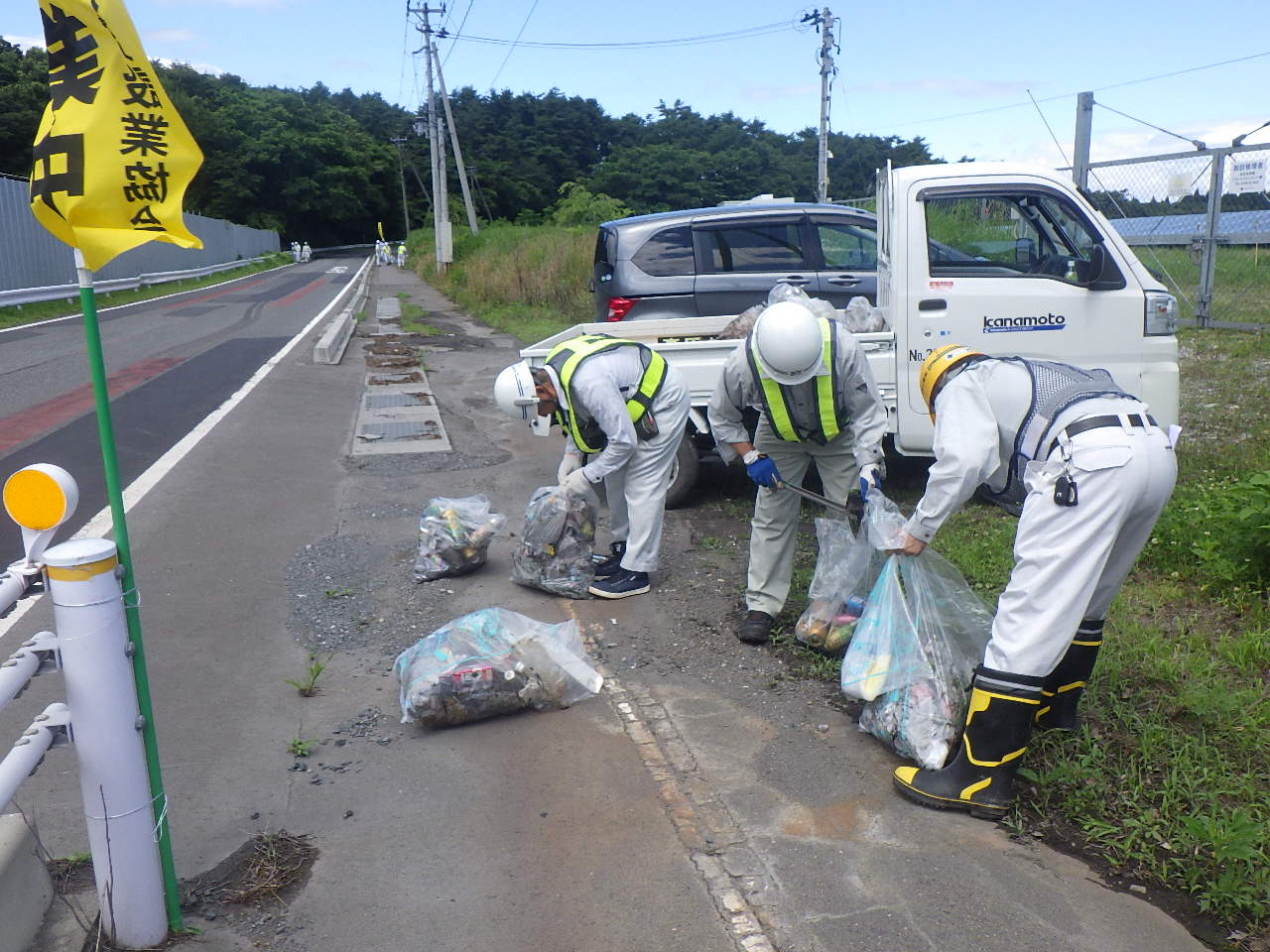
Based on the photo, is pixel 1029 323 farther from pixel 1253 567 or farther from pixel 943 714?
pixel 943 714

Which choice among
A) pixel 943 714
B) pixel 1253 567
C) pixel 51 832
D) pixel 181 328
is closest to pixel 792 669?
pixel 943 714

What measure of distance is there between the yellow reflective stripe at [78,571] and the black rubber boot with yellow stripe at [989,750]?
8.35ft

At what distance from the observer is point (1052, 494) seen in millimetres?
3285

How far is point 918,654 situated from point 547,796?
4.70ft

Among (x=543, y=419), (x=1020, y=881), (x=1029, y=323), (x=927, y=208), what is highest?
(x=927, y=208)

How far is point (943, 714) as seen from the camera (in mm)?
3705

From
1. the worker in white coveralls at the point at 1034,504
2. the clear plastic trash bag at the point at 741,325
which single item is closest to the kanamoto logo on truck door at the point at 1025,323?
the clear plastic trash bag at the point at 741,325

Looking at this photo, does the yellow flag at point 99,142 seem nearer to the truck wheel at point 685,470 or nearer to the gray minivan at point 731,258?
the truck wheel at point 685,470

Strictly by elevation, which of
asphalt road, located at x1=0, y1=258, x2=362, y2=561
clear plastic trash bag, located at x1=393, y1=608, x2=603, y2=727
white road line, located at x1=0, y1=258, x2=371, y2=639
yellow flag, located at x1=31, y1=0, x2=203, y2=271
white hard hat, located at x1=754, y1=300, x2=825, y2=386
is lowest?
clear plastic trash bag, located at x1=393, y1=608, x2=603, y2=727

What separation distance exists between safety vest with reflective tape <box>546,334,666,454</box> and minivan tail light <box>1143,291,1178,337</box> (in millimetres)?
3131

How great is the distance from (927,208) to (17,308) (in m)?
20.2

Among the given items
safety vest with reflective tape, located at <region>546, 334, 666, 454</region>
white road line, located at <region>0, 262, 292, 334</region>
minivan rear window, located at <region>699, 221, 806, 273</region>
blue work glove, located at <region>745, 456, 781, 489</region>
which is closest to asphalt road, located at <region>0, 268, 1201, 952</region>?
blue work glove, located at <region>745, 456, 781, 489</region>

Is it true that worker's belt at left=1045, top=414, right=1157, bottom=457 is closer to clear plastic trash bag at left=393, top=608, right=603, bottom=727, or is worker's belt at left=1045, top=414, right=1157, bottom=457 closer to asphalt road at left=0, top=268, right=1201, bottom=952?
asphalt road at left=0, top=268, right=1201, bottom=952

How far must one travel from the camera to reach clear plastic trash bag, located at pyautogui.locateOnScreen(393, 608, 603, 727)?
400 cm
